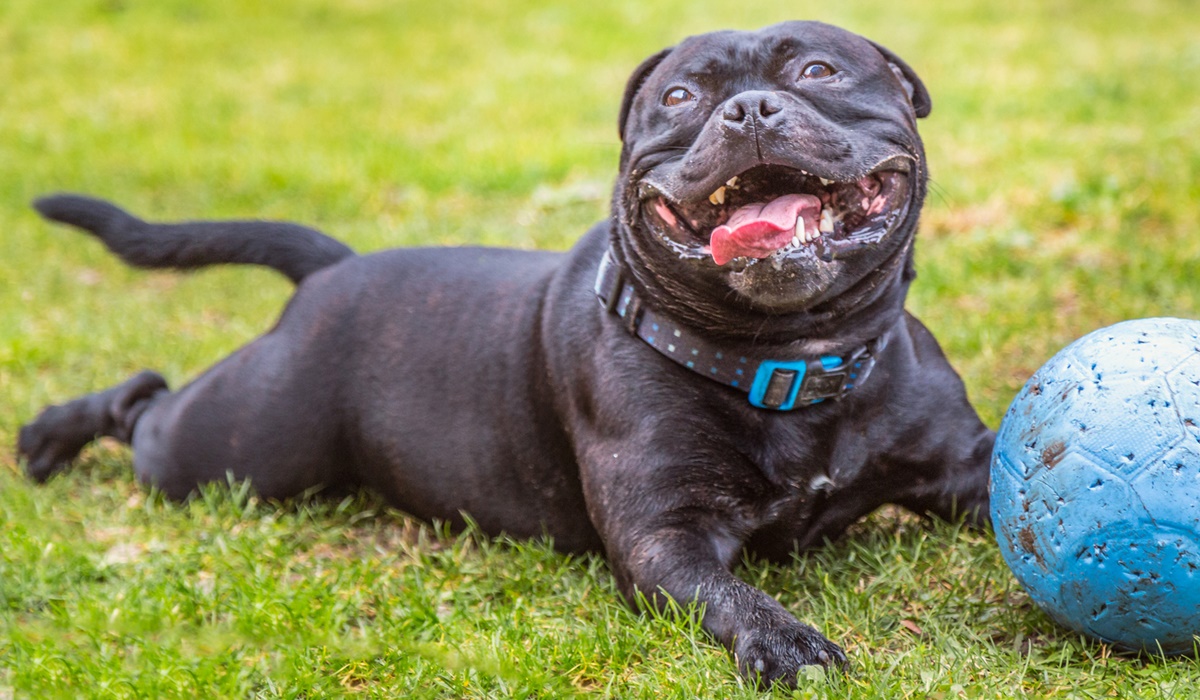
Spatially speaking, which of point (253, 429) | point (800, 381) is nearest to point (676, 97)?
point (800, 381)

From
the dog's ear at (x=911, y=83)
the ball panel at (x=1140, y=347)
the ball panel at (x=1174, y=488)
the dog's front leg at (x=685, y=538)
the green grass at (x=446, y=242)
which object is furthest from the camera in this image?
the dog's ear at (x=911, y=83)

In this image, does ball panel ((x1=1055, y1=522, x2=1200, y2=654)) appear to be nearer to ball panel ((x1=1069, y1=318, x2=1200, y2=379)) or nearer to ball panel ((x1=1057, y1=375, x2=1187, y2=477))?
ball panel ((x1=1057, y1=375, x2=1187, y2=477))

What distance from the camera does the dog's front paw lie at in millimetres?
2691

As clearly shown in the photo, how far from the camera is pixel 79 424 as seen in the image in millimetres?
4754

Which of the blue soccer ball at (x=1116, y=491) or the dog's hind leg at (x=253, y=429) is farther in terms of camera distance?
the dog's hind leg at (x=253, y=429)

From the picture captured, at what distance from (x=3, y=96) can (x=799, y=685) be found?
11.5 meters

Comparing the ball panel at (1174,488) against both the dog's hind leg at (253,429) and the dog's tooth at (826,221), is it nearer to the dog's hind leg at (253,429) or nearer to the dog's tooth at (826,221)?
the dog's tooth at (826,221)

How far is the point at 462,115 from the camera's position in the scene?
10.4 m

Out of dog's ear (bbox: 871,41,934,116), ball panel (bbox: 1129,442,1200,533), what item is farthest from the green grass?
dog's ear (bbox: 871,41,934,116)

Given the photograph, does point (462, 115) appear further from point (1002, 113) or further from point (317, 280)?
point (317, 280)

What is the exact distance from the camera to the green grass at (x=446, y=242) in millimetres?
3008

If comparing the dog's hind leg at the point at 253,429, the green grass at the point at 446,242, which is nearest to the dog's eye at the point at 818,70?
the green grass at the point at 446,242

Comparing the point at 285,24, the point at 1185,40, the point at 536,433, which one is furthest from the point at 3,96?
the point at 1185,40

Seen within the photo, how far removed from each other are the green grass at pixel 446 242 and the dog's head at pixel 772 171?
823 millimetres
